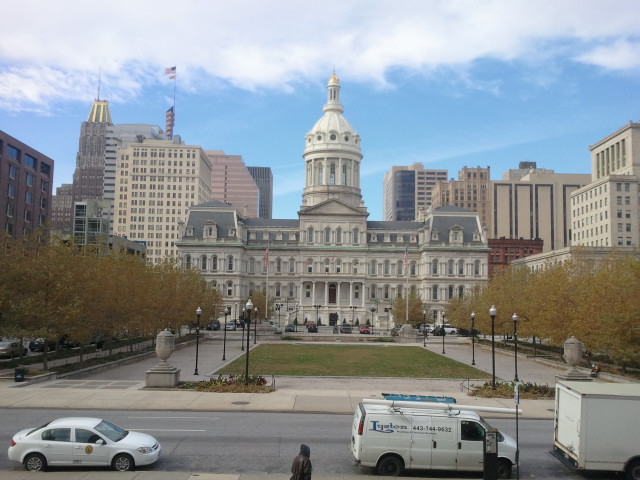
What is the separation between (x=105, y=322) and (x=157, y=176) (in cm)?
14573

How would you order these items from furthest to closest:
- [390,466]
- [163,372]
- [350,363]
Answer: [350,363] → [163,372] → [390,466]

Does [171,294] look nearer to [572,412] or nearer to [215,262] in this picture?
[572,412]

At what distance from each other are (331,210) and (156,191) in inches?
3314

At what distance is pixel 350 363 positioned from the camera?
150 feet

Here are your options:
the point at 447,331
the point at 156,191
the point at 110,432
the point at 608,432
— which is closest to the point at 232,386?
the point at 110,432

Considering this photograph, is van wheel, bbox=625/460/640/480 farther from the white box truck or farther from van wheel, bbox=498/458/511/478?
van wheel, bbox=498/458/511/478

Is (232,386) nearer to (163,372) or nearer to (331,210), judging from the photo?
(163,372)

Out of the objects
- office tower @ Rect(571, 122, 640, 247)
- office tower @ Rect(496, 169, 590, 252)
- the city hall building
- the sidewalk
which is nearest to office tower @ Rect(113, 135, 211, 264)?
the city hall building

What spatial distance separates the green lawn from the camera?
39906mm

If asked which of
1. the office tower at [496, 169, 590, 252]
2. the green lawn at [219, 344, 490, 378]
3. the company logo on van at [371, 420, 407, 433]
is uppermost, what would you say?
the office tower at [496, 169, 590, 252]

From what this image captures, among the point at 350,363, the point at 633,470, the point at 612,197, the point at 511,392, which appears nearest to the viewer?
the point at 633,470

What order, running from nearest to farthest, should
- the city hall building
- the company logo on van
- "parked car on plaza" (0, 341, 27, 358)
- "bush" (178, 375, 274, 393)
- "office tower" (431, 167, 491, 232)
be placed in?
the company logo on van
"bush" (178, 375, 274, 393)
"parked car on plaza" (0, 341, 27, 358)
the city hall building
"office tower" (431, 167, 491, 232)

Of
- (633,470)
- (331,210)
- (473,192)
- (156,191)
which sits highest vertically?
(473,192)

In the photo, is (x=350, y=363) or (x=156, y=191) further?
(x=156, y=191)
